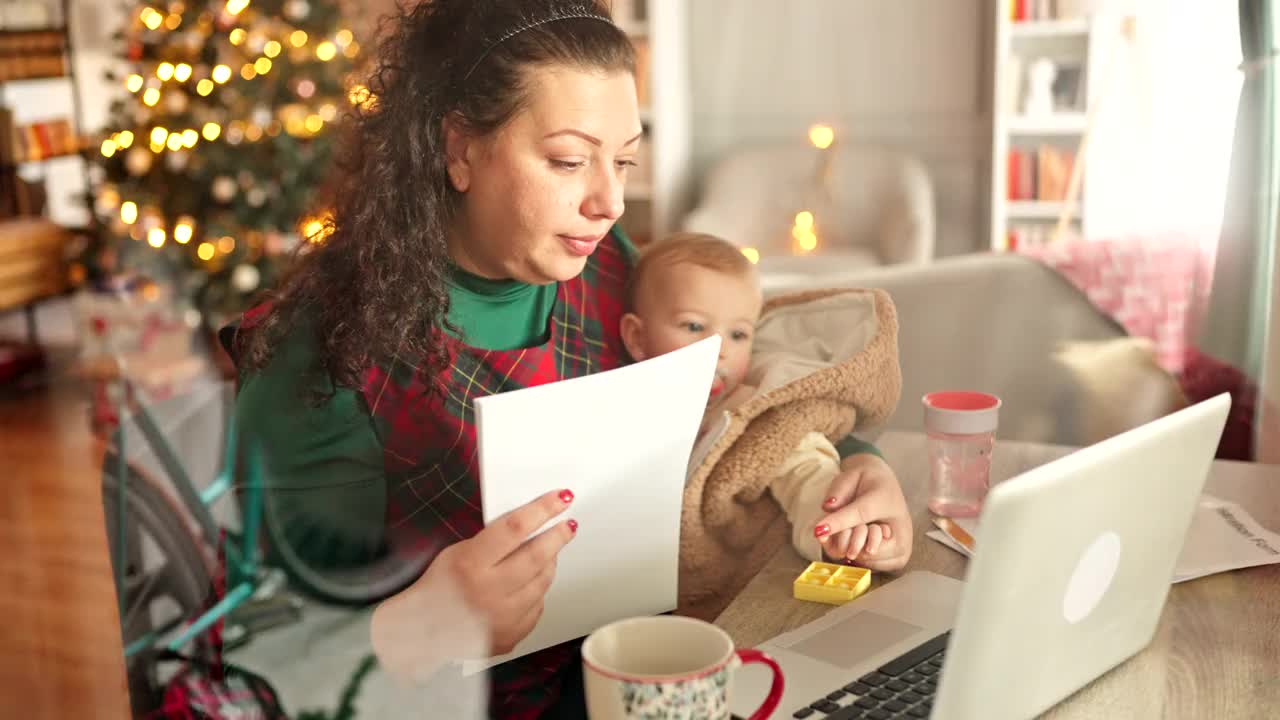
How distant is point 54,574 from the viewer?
2.31m

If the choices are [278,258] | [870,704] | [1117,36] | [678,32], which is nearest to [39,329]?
[278,258]

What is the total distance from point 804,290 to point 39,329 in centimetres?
344

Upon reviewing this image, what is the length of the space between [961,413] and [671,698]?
19.6 inches

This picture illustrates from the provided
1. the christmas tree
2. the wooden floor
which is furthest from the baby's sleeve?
the christmas tree

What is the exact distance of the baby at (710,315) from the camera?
0.99 meters

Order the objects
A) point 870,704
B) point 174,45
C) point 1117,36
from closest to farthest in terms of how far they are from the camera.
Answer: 1. point 870,704
2. point 1117,36
3. point 174,45

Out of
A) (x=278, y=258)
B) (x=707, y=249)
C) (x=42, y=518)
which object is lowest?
(x=42, y=518)

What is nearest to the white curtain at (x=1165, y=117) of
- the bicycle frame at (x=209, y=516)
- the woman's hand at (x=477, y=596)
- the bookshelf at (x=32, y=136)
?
the woman's hand at (x=477, y=596)

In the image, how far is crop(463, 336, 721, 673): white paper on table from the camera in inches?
28.2

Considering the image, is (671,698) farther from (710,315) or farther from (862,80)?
(862,80)

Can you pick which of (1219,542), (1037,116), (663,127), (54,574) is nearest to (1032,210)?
(1037,116)

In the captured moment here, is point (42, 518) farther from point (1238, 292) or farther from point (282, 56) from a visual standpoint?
point (1238, 292)

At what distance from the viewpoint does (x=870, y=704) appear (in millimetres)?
693

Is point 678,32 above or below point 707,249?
above
